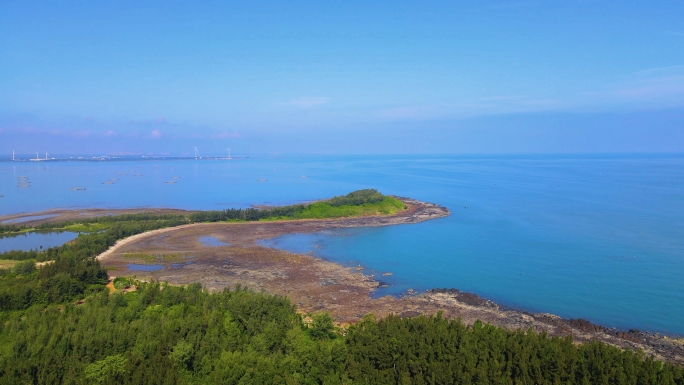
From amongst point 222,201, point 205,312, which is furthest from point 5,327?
point 222,201

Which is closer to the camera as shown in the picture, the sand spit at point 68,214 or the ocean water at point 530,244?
the ocean water at point 530,244

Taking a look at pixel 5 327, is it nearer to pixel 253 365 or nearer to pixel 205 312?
pixel 205 312

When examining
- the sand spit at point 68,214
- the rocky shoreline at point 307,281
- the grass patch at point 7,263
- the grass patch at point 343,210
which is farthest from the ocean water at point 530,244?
the grass patch at point 7,263

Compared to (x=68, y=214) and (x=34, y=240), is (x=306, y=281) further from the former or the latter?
(x=68, y=214)

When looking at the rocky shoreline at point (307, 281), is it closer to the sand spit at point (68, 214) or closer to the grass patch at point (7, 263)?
the grass patch at point (7, 263)

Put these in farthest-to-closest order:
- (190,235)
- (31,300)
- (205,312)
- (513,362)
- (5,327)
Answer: (190,235) < (31,300) < (205,312) < (5,327) < (513,362)
